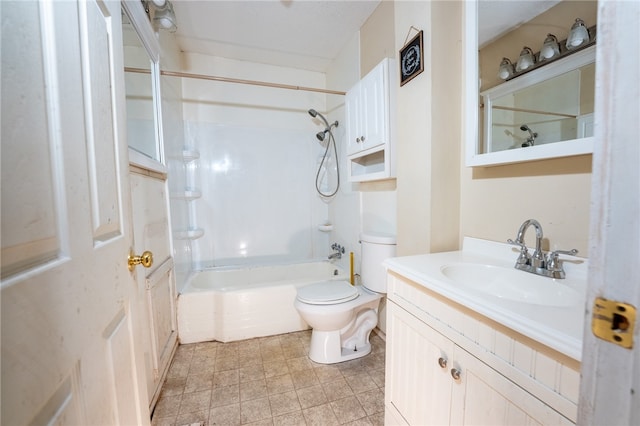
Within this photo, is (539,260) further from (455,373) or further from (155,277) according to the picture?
(155,277)

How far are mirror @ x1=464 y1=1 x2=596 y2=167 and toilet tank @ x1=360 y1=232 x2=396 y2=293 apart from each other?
0.70 metres

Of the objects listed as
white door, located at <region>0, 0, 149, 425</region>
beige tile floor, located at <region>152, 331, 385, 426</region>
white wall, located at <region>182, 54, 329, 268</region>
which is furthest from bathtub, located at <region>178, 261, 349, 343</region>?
white door, located at <region>0, 0, 149, 425</region>

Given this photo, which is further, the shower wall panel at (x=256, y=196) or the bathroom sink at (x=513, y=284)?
the shower wall panel at (x=256, y=196)

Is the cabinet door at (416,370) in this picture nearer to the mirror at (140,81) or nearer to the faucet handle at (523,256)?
the faucet handle at (523,256)

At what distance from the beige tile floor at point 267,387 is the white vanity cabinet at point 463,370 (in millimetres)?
327

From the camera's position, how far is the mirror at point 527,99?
2.94 feet

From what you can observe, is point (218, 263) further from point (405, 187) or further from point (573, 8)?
point (573, 8)

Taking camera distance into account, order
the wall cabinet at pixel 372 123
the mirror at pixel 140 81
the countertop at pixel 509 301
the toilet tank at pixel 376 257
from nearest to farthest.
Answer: the countertop at pixel 509 301 < the mirror at pixel 140 81 < the wall cabinet at pixel 372 123 < the toilet tank at pixel 376 257

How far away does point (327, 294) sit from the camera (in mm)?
1713

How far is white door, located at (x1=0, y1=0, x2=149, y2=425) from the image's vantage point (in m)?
0.34

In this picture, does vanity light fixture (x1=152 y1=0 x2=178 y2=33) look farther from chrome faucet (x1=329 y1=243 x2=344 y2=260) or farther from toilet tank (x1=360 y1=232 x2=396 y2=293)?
chrome faucet (x1=329 y1=243 x2=344 y2=260)

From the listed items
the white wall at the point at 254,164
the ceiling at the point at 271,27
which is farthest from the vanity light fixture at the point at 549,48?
the white wall at the point at 254,164

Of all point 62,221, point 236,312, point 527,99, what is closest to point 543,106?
point 527,99

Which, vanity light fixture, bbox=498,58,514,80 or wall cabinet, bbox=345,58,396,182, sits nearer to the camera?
vanity light fixture, bbox=498,58,514,80
